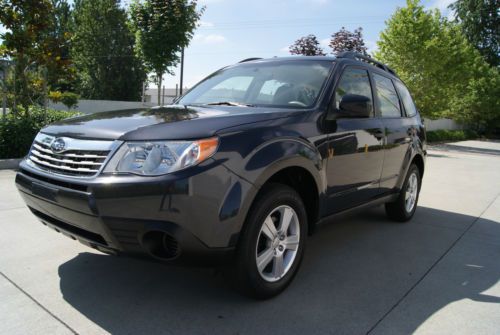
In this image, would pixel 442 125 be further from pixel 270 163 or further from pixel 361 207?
pixel 270 163

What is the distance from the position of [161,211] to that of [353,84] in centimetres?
241

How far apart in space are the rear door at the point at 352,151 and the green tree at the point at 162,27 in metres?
11.0

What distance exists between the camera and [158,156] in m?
2.39

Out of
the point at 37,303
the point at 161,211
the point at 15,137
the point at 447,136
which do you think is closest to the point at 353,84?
the point at 161,211

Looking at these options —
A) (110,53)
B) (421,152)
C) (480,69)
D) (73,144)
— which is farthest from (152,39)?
(480,69)

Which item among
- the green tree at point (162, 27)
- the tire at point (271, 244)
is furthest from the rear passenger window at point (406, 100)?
the green tree at point (162, 27)

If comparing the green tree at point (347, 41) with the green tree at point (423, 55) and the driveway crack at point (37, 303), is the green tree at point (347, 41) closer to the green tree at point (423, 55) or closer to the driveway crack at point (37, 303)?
the green tree at point (423, 55)

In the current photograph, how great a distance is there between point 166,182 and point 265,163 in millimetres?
678

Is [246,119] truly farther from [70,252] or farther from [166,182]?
[70,252]

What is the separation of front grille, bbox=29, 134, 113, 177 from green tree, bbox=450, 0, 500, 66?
48288mm

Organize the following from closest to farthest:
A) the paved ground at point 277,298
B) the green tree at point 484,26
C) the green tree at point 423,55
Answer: the paved ground at point 277,298, the green tree at point 423,55, the green tree at point 484,26

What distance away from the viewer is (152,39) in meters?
14.2

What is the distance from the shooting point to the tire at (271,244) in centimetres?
265

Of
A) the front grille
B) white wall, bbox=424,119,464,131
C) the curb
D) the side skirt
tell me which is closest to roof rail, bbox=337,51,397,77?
the side skirt
